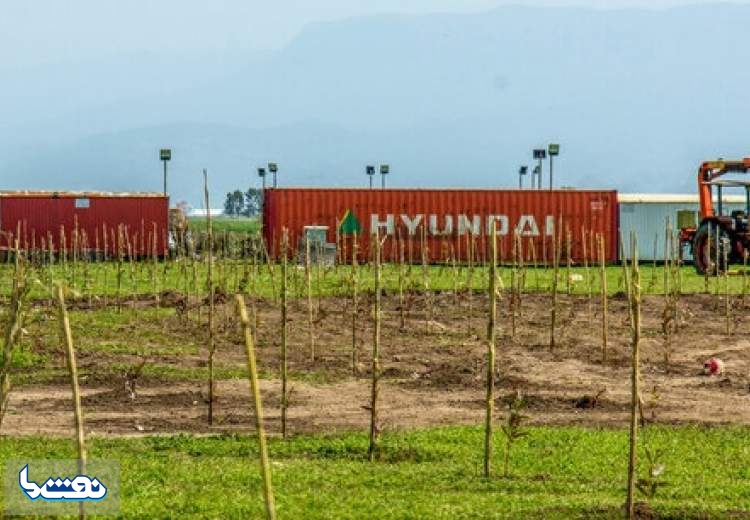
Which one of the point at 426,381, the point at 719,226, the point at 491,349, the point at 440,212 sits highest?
the point at 440,212

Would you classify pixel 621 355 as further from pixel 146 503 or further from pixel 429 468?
pixel 146 503

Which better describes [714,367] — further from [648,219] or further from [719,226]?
[648,219]

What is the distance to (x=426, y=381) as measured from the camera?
74.7 feet

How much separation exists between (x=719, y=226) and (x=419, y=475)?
104 feet

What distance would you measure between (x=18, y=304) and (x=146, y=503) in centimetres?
372

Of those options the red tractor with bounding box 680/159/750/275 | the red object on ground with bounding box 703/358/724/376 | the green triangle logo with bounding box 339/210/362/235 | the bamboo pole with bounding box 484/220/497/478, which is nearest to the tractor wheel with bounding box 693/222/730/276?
the red tractor with bounding box 680/159/750/275

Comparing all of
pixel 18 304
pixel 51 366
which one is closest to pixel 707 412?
pixel 51 366

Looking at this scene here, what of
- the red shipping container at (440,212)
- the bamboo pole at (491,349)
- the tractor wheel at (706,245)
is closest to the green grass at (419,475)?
the bamboo pole at (491,349)

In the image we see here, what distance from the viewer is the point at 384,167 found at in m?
82.5

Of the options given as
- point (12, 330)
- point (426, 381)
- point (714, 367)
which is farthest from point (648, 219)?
point (12, 330)

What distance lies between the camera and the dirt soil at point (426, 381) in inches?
750

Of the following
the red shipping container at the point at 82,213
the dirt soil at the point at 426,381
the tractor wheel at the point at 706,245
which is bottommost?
the dirt soil at the point at 426,381

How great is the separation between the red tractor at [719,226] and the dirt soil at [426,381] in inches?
455

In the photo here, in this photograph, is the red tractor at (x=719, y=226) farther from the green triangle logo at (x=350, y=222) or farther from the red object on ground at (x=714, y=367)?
the red object on ground at (x=714, y=367)
